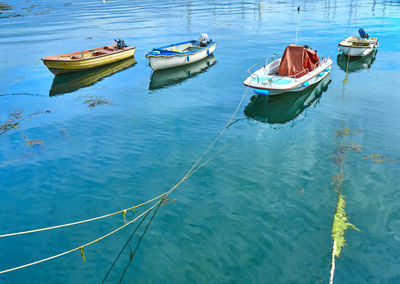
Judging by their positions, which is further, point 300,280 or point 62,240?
point 62,240

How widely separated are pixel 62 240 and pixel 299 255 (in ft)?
25.7

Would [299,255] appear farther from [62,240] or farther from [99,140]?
[99,140]

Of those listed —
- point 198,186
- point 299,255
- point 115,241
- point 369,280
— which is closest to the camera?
point 369,280

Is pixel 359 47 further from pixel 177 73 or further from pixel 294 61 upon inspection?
pixel 177 73

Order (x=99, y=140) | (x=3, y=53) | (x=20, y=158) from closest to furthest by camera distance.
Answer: (x=20, y=158) < (x=99, y=140) < (x=3, y=53)

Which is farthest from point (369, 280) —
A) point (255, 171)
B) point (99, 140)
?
point (99, 140)

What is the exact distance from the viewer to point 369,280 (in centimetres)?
741

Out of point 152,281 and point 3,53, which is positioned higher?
point 3,53

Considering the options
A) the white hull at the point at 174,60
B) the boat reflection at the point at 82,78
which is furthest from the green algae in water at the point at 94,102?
the white hull at the point at 174,60

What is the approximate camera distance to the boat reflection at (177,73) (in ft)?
82.1

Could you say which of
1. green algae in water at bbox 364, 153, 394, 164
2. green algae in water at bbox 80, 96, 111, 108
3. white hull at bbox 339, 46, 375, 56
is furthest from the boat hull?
green algae in water at bbox 364, 153, 394, 164

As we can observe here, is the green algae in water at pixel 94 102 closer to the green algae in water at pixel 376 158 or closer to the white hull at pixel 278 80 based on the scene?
the white hull at pixel 278 80

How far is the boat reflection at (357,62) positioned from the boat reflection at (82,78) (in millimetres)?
23376

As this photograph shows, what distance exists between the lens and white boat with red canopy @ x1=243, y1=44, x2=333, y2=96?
60.3 feet
